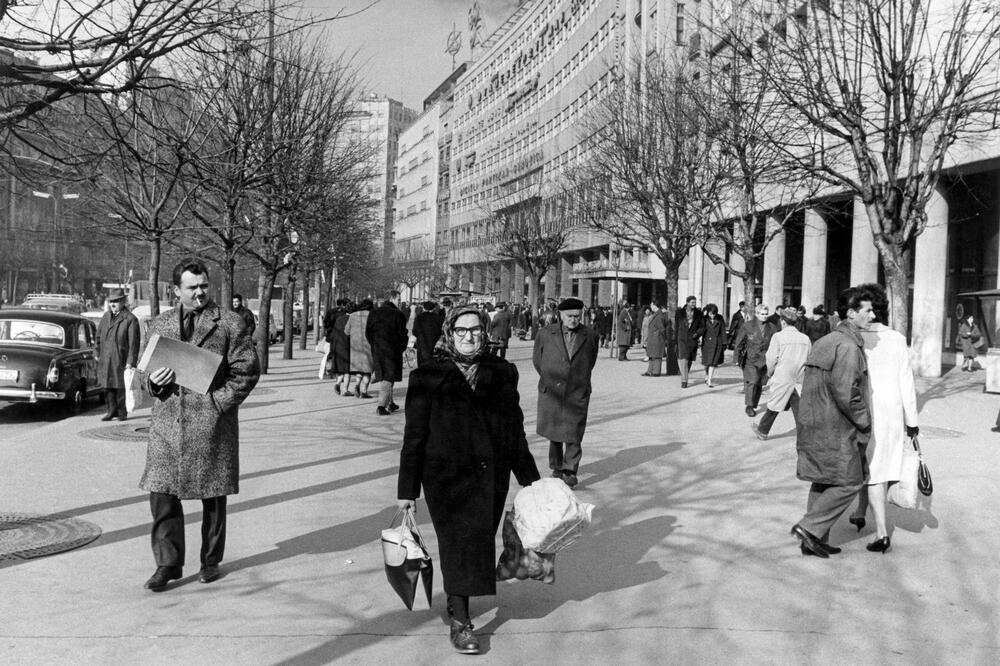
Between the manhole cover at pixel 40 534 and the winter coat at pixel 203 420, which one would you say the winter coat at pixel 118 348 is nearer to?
the manhole cover at pixel 40 534

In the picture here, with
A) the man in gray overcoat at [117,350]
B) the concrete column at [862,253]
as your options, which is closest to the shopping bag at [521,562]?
the man in gray overcoat at [117,350]

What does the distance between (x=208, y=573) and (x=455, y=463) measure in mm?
1778

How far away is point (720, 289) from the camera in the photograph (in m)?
41.5

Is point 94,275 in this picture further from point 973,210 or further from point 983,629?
point 983,629

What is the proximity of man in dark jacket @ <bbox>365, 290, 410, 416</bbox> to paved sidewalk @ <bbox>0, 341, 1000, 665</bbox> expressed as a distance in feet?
12.4

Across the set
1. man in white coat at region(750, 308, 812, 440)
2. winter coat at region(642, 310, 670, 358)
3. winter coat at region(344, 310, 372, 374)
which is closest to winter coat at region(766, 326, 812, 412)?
man in white coat at region(750, 308, 812, 440)


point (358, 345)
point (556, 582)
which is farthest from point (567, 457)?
point (358, 345)

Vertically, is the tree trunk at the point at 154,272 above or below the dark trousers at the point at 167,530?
above

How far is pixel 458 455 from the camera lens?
4703 mm

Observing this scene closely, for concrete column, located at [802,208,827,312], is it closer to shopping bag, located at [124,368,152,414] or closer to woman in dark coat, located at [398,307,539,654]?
shopping bag, located at [124,368,152,414]

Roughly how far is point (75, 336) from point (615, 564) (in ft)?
37.8

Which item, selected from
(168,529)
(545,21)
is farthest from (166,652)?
(545,21)

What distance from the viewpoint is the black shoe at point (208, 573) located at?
5.57 metres

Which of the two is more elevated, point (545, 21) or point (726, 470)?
point (545, 21)
